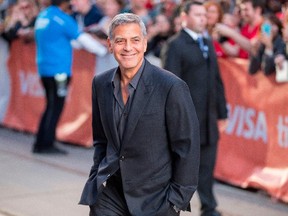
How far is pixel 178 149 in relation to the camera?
3.99 metres

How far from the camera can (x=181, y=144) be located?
398 cm

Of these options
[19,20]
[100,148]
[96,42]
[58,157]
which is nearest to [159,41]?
[96,42]

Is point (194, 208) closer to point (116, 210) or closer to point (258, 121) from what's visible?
point (258, 121)

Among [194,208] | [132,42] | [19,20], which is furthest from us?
[19,20]

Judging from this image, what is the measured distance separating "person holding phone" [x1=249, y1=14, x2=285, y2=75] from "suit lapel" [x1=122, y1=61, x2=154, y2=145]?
3.79 m

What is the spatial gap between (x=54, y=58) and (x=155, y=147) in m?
5.81

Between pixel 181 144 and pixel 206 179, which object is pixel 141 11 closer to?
pixel 206 179

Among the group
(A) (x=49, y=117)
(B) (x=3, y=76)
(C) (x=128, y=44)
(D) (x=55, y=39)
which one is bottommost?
(B) (x=3, y=76)

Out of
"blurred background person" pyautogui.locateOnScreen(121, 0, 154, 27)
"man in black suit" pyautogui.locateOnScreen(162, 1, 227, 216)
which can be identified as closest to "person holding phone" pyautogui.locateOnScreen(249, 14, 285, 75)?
"man in black suit" pyautogui.locateOnScreen(162, 1, 227, 216)

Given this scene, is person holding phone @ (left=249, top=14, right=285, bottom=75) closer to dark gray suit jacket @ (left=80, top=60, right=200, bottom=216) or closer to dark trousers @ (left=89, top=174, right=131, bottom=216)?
dark gray suit jacket @ (left=80, top=60, right=200, bottom=216)

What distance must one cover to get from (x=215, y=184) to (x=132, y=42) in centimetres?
454

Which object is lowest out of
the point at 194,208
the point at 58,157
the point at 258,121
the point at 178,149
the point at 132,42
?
the point at 58,157

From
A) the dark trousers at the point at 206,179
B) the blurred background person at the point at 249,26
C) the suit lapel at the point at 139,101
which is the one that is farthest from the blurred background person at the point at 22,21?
the suit lapel at the point at 139,101

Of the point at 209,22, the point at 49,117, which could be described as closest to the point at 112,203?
the point at 209,22
